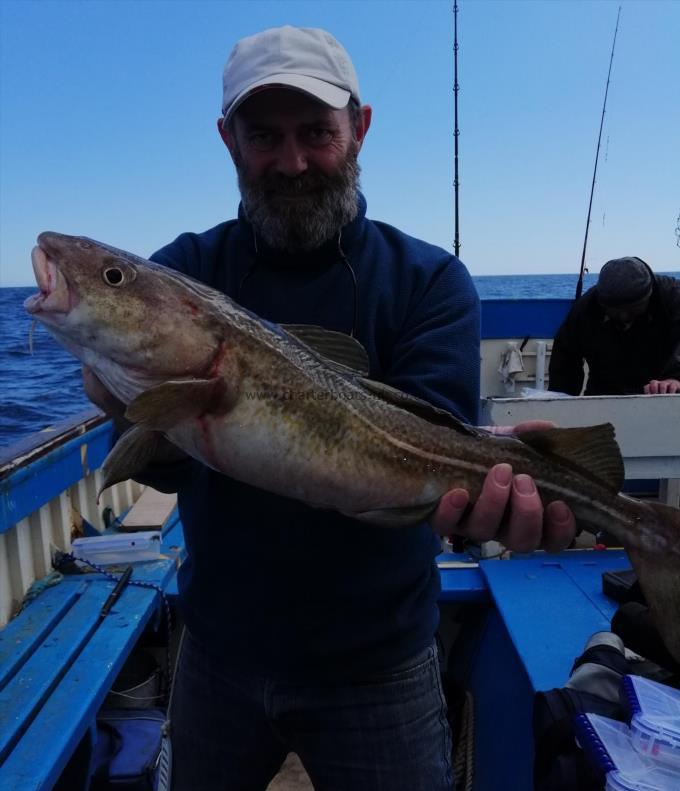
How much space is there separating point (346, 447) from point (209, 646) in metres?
1.09

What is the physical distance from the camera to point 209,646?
253 cm

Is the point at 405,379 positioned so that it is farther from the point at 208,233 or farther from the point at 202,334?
the point at 208,233

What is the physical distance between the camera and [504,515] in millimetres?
2162

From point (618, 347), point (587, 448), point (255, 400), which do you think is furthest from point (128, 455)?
point (618, 347)

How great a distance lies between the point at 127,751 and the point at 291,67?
3.80m

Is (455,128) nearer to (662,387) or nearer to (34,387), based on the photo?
(662,387)

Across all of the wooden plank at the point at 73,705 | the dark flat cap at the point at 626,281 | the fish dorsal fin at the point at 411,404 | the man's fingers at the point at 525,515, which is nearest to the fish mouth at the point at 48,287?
the fish dorsal fin at the point at 411,404

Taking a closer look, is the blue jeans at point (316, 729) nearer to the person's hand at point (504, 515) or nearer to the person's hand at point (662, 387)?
the person's hand at point (504, 515)

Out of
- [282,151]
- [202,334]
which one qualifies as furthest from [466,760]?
[282,151]

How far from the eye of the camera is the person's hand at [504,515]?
82.4 inches

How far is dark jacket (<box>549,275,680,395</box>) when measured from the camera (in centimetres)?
630

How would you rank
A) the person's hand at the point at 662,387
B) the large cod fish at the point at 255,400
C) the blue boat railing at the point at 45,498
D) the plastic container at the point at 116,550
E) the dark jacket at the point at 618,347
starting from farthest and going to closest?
the dark jacket at the point at 618,347
the person's hand at the point at 662,387
the plastic container at the point at 116,550
the blue boat railing at the point at 45,498
the large cod fish at the point at 255,400

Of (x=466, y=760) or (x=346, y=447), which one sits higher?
(x=346, y=447)

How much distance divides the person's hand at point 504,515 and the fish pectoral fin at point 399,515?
1.4 inches
